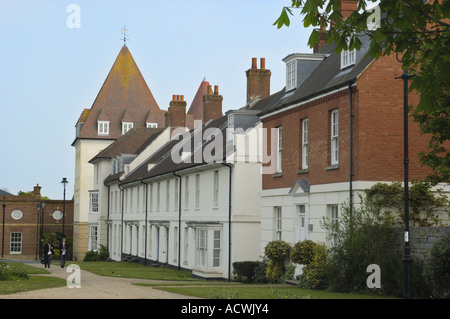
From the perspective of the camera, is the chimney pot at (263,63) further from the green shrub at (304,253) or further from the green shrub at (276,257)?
the green shrub at (304,253)

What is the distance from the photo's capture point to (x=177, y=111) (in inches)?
2355

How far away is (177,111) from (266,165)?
29532 millimetres

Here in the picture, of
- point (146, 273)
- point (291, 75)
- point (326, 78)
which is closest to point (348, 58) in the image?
point (326, 78)

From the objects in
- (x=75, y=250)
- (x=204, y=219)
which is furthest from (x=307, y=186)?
(x=75, y=250)

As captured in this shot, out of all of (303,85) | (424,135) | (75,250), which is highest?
(303,85)

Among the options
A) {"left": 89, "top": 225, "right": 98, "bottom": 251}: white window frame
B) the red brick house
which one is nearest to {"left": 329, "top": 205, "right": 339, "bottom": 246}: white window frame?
the red brick house

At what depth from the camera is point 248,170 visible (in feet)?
109

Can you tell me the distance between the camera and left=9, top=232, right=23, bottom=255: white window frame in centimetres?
7512

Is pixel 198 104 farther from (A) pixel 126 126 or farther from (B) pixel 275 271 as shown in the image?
(B) pixel 275 271

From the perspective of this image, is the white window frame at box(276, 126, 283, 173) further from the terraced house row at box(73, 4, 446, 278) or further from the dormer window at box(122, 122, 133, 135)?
the dormer window at box(122, 122, 133, 135)

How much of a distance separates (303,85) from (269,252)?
6.99 m

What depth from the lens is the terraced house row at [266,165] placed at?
929 inches

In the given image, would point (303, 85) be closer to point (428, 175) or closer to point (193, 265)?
point (428, 175)

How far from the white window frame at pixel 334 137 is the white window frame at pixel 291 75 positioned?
521 centimetres
